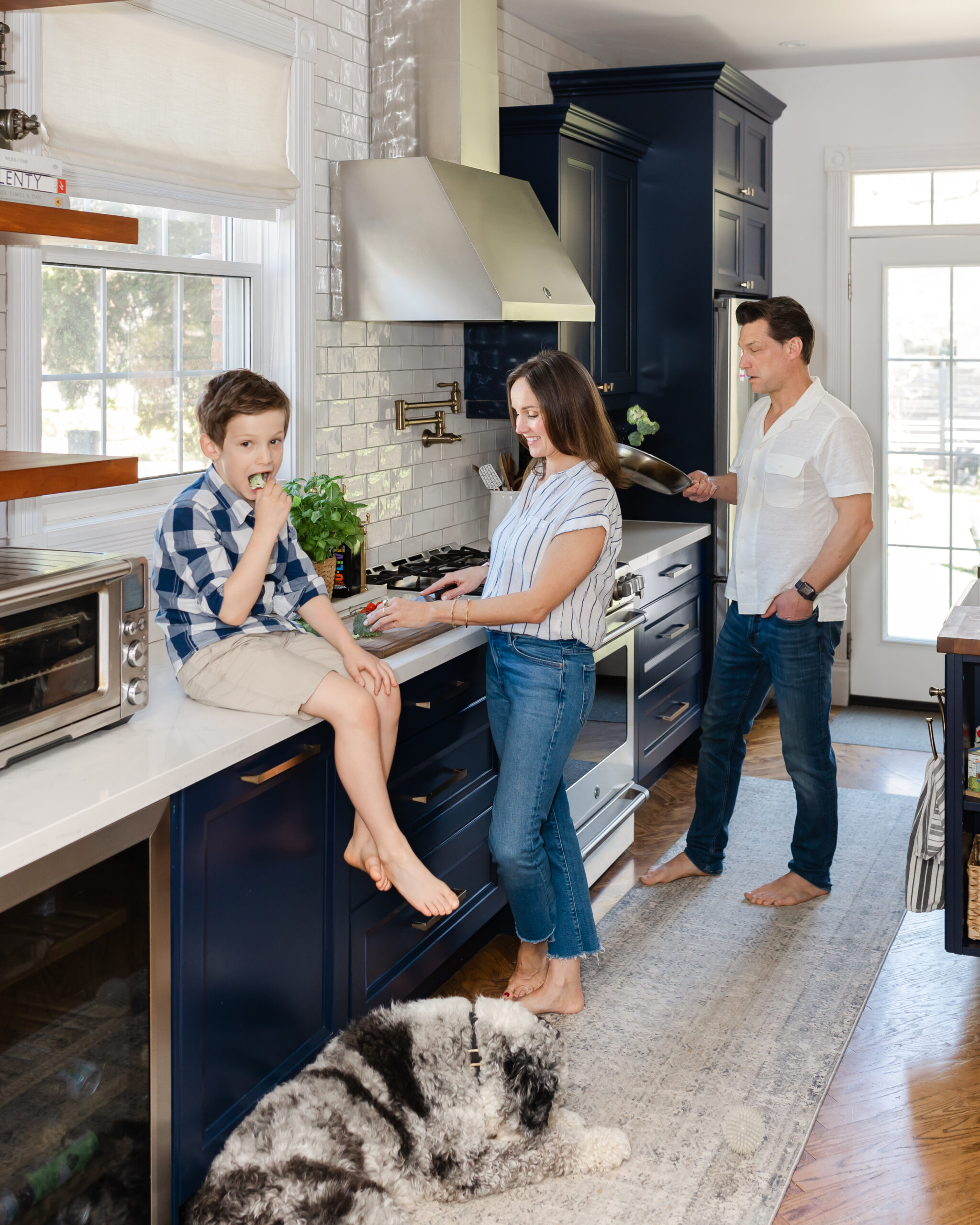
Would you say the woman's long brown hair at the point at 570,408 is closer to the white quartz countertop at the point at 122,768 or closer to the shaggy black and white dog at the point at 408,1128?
the white quartz countertop at the point at 122,768

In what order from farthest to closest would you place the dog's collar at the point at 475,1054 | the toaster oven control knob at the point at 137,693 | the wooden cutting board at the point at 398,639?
the wooden cutting board at the point at 398,639 < the dog's collar at the point at 475,1054 < the toaster oven control knob at the point at 137,693

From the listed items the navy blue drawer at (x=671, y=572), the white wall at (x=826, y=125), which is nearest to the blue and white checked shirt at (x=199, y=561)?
the navy blue drawer at (x=671, y=572)

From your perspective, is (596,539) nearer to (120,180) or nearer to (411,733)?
(411,733)

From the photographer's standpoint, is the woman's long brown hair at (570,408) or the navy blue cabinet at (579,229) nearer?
the woman's long brown hair at (570,408)

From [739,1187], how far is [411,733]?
112 centimetres

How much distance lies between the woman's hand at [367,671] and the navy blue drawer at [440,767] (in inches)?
10.7

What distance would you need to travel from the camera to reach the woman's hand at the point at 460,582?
2990 mm

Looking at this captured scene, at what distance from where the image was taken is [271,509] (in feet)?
7.64

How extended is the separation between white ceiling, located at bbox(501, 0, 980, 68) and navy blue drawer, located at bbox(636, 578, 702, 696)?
2.08 metres

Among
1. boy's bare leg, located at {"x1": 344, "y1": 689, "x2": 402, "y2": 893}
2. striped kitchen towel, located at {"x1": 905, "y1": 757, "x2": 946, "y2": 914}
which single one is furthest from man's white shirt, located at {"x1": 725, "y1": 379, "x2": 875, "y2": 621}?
boy's bare leg, located at {"x1": 344, "y1": 689, "x2": 402, "y2": 893}

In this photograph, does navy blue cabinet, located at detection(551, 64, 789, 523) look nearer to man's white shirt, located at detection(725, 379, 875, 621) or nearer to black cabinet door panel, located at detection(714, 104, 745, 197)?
black cabinet door panel, located at detection(714, 104, 745, 197)

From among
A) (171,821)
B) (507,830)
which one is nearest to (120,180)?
(171,821)

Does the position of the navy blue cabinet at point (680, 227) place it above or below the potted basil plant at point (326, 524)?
above

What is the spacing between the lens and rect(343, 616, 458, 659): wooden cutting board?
275cm
